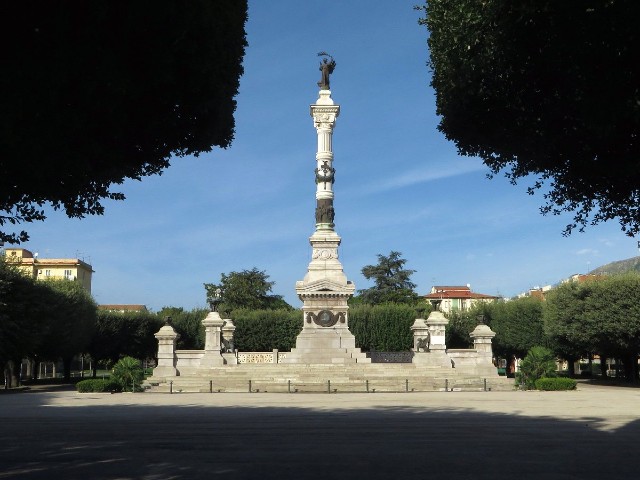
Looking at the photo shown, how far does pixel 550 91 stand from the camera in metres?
12.0

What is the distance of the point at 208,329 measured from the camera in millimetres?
41812

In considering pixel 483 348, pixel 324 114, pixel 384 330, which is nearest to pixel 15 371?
pixel 324 114

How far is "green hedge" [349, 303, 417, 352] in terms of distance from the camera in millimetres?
58031

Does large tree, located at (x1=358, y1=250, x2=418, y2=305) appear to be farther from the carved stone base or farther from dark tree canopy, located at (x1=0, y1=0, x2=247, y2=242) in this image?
dark tree canopy, located at (x1=0, y1=0, x2=247, y2=242)

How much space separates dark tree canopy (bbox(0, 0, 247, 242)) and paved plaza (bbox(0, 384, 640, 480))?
15.8 feet

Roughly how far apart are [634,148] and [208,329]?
1320 inches

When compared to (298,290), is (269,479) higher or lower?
lower

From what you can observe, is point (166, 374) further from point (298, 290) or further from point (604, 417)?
point (604, 417)

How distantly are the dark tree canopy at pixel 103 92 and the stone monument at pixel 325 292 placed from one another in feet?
93.1

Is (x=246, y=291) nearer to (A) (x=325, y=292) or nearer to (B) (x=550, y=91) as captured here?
(A) (x=325, y=292)

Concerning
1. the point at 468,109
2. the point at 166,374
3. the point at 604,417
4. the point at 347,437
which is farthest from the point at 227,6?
the point at 166,374

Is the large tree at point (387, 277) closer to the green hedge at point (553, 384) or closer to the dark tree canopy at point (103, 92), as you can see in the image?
the green hedge at point (553, 384)

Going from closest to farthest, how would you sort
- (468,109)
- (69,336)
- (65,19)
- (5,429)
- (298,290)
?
(65,19), (468,109), (5,429), (298,290), (69,336)

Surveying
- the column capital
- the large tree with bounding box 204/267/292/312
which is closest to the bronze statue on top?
the column capital
